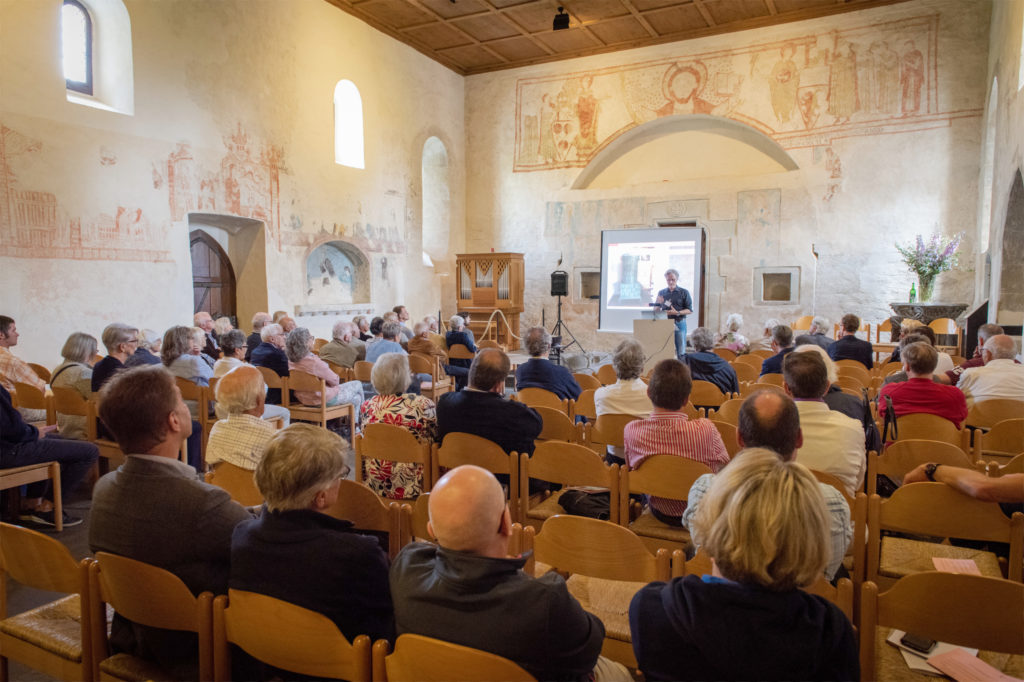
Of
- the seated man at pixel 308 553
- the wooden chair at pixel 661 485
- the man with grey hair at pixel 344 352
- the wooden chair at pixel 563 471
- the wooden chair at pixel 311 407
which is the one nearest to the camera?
the seated man at pixel 308 553

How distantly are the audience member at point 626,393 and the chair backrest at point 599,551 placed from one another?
1918 millimetres

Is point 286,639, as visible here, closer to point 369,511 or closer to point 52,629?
point 369,511

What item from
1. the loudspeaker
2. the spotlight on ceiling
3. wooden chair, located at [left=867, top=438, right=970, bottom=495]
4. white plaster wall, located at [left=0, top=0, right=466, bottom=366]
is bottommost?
wooden chair, located at [left=867, top=438, right=970, bottom=495]

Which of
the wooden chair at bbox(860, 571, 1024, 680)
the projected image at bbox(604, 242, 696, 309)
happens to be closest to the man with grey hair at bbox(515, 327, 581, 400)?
the wooden chair at bbox(860, 571, 1024, 680)

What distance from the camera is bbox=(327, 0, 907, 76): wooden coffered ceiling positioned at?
12.0 m

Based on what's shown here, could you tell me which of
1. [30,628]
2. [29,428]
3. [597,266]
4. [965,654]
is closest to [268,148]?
[597,266]

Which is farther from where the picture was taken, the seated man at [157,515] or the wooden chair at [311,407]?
the wooden chair at [311,407]

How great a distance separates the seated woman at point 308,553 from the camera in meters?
1.80

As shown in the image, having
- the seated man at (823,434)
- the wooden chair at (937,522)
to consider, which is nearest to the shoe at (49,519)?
the seated man at (823,434)

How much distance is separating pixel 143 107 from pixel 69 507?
6.54 meters

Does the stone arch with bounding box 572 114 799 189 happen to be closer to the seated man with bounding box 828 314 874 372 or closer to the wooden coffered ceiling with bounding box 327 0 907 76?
the wooden coffered ceiling with bounding box 327 0 907 76

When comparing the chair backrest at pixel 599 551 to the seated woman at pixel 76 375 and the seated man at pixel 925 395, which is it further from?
the seated woman at pixel 76 375

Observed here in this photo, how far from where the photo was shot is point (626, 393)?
416 centimetres

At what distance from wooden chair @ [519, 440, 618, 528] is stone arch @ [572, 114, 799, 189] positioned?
11.5 meters
